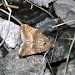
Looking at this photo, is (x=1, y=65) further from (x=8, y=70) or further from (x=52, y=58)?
(x=52, y=58)

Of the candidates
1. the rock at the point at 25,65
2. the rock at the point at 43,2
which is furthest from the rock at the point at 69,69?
the rock at the point at 43,2

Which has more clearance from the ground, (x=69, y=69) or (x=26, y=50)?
(x=26, y=50)

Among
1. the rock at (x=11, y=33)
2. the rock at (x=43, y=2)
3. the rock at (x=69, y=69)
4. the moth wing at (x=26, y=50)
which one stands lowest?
the rock at (x=69, y=69)

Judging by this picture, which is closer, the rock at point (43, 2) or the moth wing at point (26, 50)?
the moth wing at point (26, 50)

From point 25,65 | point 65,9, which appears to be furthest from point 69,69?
point 65,9

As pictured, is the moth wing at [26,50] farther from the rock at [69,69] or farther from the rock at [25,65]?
the rock at [69,69]

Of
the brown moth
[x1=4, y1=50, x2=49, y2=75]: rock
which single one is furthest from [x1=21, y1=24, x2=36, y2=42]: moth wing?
[x1=4, y1=50, x2=49, y2=75]: rock

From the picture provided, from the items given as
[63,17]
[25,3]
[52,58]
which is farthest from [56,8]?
[52,58]

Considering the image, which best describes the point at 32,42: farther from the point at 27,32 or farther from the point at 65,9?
the point at 65,9
